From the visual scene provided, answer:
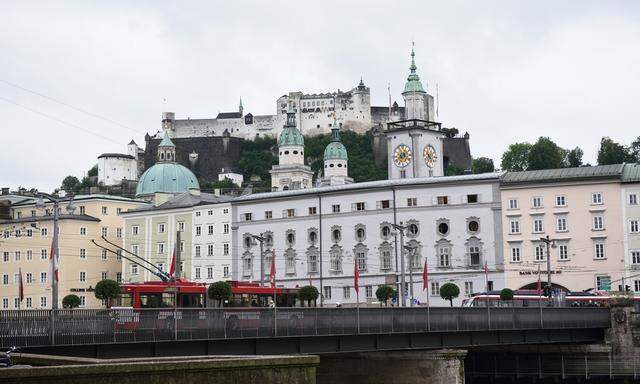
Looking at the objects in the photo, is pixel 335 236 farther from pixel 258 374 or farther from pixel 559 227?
pixel 258 374

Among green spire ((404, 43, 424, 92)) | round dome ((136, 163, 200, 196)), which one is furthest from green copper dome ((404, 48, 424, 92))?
round dome ((136, 163, 200, 196))

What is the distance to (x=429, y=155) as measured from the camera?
147125 mm

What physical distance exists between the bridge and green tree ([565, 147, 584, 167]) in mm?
115857

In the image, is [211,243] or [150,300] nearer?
[150,300]

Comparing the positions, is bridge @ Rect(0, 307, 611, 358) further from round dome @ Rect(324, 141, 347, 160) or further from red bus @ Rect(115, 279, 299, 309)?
round dome @ Rect(324, 141, 347, 160)

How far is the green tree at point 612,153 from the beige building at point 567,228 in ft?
197

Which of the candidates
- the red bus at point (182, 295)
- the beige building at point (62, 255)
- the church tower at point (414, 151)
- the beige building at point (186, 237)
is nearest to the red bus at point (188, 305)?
the red bus at point (182, 295)

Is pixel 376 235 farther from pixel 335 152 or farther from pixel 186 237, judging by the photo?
pixel 335 152

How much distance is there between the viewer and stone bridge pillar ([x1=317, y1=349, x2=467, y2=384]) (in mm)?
58969

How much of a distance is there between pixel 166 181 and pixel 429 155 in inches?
1564

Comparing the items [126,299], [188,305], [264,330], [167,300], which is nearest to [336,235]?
[188,305]

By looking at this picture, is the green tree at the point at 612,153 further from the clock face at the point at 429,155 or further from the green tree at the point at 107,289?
the green tree at the point at 107,289

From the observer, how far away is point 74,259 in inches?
4914

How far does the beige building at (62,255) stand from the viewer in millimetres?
122188
